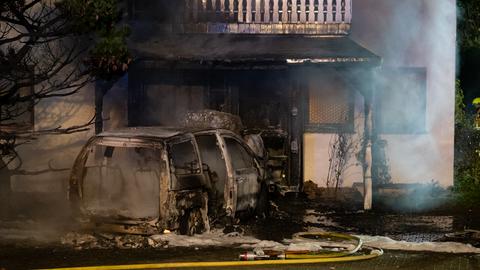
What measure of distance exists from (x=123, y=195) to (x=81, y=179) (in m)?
0.62

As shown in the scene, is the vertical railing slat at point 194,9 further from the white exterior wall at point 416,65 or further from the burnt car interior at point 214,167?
the burnt car interior at point 214,167

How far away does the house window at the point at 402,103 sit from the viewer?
15.6 metres

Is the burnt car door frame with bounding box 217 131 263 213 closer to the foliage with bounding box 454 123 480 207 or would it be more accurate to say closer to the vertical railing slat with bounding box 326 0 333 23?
the vertical railing slat with bounding box 326 0 333 23

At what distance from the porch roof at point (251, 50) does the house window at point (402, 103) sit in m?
1.59

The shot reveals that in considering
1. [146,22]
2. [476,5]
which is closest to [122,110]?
[146,22]

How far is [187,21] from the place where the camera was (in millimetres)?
15398

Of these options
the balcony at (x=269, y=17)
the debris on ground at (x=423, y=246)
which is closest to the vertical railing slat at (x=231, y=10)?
the balcony at (x=269, y=17)

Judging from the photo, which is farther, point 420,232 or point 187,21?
point 187,21

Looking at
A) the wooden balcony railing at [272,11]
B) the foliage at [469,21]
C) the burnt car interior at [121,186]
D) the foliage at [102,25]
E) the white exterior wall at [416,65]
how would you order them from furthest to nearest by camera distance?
the foliage at [469,21], the white exterior wall at [416,65], the wooden balcony railing at [272,11], the foliage at [102,25], the burnt car interior at [121,186]

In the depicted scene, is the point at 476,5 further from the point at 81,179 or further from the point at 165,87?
the point at 81,179

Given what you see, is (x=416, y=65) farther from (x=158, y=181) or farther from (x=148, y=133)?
(x=158, y=181)

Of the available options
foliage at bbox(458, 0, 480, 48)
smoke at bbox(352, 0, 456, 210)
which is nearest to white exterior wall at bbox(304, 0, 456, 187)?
smoke at bbox(352, 0, 456, 210)

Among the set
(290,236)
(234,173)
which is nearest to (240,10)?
(234,173)

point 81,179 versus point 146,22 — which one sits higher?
point 146,22
